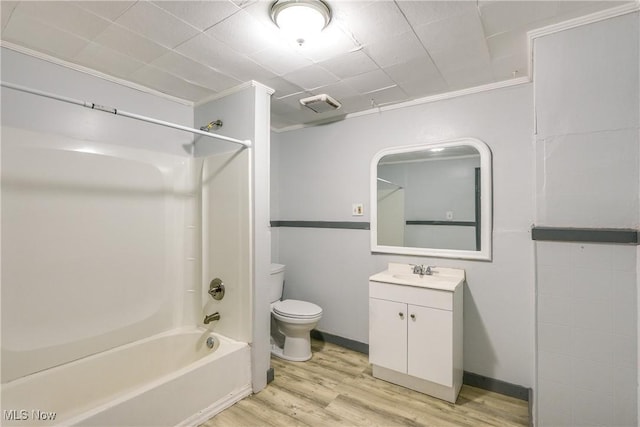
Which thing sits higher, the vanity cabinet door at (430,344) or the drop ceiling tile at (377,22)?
the drop ceiling tile at (377,22)

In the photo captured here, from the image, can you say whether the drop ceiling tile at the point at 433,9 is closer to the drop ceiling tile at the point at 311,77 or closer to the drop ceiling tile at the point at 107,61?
the drop ceiling tile at the point at 311,77

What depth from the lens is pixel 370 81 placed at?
2182mm

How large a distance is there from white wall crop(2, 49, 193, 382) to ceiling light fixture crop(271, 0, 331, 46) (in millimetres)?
1401

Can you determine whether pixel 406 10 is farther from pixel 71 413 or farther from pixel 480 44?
pixel 71 413

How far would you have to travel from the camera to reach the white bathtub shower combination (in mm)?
1690

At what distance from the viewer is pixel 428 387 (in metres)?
2.10

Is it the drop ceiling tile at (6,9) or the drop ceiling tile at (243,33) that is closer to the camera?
the drop ceiling tile at (6,9)

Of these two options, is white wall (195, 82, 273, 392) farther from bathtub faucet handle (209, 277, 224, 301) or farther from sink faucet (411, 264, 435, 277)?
sink faucet (411, 264, 435, 277)

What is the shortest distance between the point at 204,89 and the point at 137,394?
200 cm

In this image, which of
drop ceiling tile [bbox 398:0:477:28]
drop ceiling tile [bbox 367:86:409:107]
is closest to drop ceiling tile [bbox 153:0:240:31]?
drop ceiling tile [bbox 398:0:477:28]

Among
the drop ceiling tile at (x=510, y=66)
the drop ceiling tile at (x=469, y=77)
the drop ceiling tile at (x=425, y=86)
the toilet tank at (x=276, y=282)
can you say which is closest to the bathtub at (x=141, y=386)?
the toilet tank at (x=276, y=282)

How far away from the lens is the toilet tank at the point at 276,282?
2887mm

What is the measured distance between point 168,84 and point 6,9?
87 centimetres

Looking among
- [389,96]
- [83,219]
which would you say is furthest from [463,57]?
[83,219]
